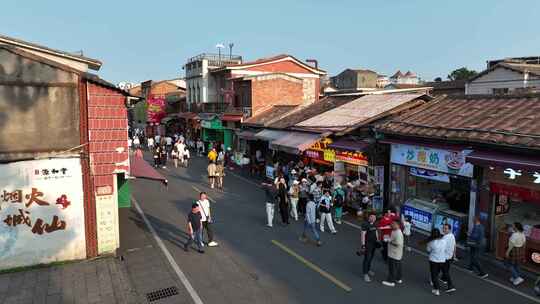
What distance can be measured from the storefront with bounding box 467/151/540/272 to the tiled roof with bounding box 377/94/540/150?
20.0 inches

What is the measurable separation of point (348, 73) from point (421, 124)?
217 ft

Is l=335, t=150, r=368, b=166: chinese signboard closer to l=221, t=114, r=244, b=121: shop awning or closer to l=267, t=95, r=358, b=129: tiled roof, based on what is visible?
l=267, t=95, r=358, b=129: tiled roof

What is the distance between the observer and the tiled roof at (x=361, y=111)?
60.3 feet

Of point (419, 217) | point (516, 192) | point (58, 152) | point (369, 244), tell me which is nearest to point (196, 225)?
point (58, 152)

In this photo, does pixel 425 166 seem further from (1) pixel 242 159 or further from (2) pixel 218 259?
(1) pixel 242 159

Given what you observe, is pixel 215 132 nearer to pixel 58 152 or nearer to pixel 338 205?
pixel 338 205

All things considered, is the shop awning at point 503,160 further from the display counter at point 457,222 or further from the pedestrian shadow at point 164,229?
the pedestrian shadow at point 164,229

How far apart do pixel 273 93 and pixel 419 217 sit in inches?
804

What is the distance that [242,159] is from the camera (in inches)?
1122

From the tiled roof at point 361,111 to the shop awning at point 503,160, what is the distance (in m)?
6.30

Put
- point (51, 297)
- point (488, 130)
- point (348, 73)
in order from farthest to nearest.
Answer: point (348, 73)
point (488, 130)
point (51, 297)

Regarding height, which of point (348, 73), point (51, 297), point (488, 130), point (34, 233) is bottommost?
point (51, 297)

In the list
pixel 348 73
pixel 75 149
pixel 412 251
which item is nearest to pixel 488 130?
pixel 412 251

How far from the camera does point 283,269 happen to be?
37.3ft
